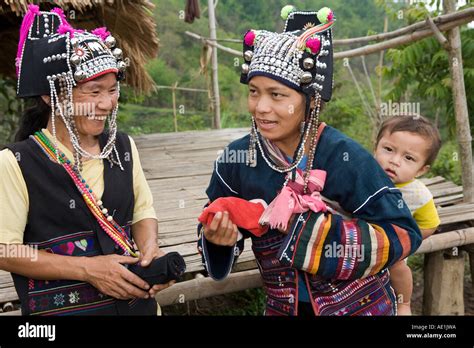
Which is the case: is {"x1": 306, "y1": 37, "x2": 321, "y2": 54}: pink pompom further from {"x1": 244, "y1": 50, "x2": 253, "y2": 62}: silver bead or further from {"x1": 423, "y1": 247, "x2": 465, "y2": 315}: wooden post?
{"x1": 423, "y1": 247, "x2": 465, "y2": 315}: wooden post

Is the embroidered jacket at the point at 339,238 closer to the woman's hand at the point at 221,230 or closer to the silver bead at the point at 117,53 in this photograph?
the woman's hand at the point at 221,230

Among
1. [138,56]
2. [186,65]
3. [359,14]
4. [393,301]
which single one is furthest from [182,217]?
[359,14]

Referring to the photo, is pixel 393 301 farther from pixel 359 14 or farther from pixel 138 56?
pixel 359 14

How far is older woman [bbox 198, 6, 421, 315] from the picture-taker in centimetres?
171

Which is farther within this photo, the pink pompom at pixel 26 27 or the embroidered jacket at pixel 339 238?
the pink pompom at pixel 26 27

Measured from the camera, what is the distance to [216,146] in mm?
6777

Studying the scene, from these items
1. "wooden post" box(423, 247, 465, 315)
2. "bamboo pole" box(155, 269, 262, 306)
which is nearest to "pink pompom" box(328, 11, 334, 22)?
"bamboo pole" box(155, 269, 262, 306)

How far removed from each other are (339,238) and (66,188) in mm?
930

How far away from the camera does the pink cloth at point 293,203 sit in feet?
5.57

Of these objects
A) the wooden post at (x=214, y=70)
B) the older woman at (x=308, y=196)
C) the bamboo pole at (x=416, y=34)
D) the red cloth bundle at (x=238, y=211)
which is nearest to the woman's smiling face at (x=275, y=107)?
the older woman at (x=308, y=196)

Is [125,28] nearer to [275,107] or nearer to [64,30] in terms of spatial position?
[64,30]

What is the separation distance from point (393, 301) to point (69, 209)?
3.97ft

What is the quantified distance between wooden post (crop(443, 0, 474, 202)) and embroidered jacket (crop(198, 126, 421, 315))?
7.21 ft

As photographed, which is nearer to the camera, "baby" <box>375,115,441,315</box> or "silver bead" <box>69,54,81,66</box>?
"silver bead" <box>69,54,81,66</box>
